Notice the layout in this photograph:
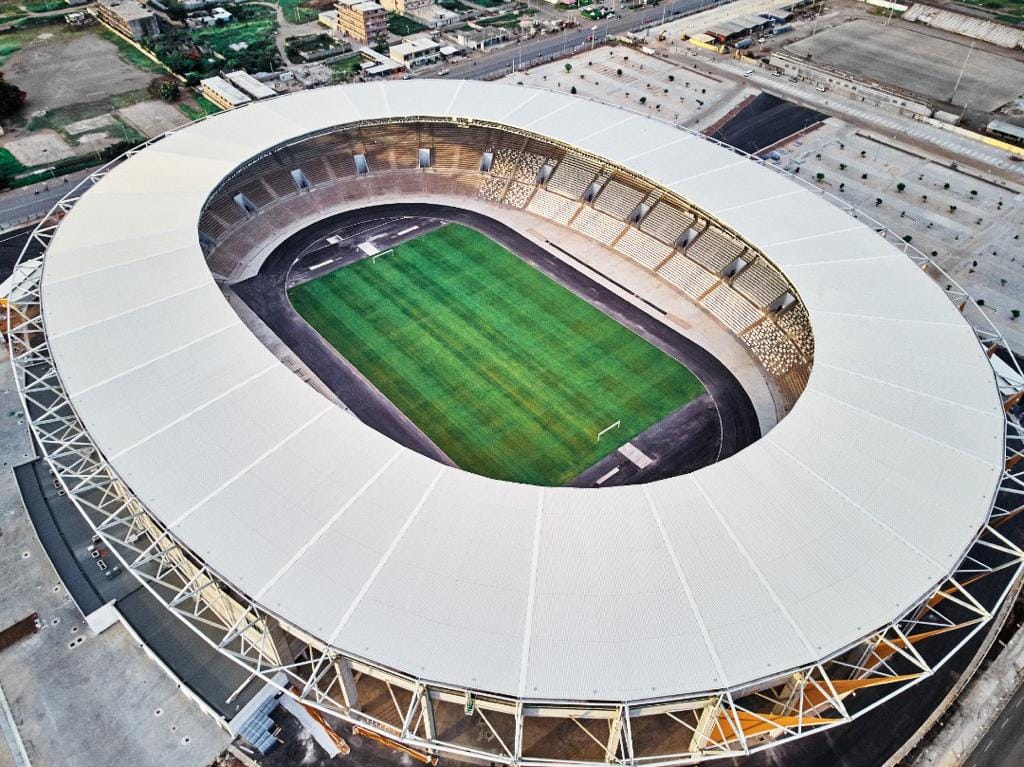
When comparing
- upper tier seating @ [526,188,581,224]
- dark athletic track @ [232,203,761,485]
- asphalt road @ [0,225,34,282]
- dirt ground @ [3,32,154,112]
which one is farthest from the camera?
dirt ground @ [3,32,154,112]

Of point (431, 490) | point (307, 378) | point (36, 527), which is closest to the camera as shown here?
point (431, 490)

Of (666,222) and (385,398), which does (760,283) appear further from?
(385,398)

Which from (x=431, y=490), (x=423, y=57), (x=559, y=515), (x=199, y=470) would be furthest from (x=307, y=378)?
(x=423, y=57)

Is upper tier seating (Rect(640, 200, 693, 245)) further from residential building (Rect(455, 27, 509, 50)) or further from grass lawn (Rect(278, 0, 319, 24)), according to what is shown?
grass lawn (Rect(278, 0, 319, 24))

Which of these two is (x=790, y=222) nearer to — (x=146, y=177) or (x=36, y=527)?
(x=146, y=177)

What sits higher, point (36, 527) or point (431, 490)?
point (431, 490)

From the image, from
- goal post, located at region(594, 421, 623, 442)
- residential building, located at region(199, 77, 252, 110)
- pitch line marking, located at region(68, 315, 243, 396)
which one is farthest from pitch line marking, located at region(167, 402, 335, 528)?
residential building, located at region(199, 77, 252, 110)

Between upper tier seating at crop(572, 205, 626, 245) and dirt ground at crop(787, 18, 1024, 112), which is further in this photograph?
dirt ground at crop(787, 18, 1024, 112)
